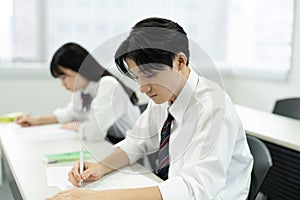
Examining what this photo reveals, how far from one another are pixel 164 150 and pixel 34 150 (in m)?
0.70

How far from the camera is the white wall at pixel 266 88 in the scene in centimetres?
341

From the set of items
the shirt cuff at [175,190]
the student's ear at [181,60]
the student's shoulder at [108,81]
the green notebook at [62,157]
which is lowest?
the green notebook at [62,157]

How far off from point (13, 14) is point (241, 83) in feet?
7.05

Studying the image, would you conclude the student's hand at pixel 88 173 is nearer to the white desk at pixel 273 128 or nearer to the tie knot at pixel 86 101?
the tie knot at pixel 86 101

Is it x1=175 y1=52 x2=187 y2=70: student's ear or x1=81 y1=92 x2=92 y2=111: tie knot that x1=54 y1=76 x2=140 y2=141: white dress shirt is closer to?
x1=81 y1=92 x2=92 y2=111: tie knot

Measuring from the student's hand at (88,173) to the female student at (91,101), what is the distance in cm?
Answer: 30

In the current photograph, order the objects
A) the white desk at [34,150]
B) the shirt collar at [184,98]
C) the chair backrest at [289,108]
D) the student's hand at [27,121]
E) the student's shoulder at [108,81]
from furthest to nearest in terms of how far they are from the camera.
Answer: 1. the chair backrest at [289,108]
2. the student's hand at [27,121]
3. the student's shoulder at [108,81]
4. the white desk at [34,150]
5. the shirt collar at [184,98]

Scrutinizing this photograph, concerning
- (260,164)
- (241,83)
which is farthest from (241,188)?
(241,83)

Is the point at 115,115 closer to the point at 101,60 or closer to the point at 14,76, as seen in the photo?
the point at 101,60

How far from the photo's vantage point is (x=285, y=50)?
351cm

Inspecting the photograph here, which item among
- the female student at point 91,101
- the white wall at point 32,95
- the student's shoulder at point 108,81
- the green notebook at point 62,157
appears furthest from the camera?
the white wall at point 32,95

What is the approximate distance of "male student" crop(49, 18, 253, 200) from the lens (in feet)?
3.55

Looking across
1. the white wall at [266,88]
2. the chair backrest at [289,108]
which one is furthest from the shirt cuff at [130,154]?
the white wall at [266,88]

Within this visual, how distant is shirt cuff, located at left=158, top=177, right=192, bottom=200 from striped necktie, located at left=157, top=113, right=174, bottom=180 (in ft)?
0.71
